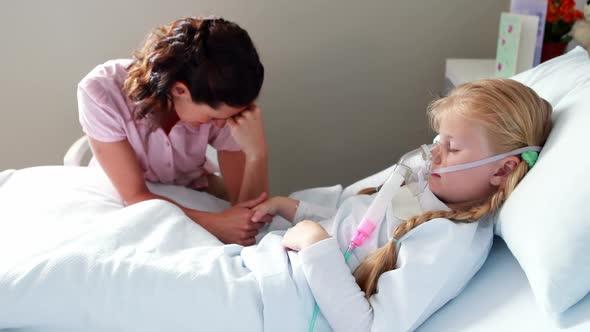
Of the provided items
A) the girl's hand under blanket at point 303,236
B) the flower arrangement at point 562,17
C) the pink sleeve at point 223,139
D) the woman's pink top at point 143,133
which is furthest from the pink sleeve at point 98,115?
the flower arrangement at point 562,17

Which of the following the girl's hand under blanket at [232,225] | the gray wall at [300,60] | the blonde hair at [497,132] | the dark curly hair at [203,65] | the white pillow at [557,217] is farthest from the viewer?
the gray wall at [300,60]

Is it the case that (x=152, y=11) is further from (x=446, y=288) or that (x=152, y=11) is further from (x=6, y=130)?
(x=446, y=288)

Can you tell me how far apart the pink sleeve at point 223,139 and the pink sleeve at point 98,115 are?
0.92 feet

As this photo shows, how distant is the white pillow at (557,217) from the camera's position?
930mm

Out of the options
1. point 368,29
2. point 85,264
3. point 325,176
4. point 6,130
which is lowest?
point 325,176

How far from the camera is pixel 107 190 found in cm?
167

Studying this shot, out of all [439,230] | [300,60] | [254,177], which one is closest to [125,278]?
[439,230]

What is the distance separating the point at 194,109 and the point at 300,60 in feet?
2.66

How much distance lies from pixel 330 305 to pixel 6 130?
5.52ft

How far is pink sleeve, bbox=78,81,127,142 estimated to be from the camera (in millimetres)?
1581

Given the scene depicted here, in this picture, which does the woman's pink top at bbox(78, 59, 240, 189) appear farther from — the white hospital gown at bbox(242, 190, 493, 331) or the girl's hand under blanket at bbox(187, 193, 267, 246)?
the white hospital gown at bbox(242, 190, 493, 331)

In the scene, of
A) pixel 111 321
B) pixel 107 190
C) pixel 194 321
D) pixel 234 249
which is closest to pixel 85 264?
pixel 111 321

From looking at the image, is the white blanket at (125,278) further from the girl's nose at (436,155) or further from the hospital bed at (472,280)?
the girl's nose at (436,155)

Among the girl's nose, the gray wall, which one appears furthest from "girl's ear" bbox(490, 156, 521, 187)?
the gray wall
